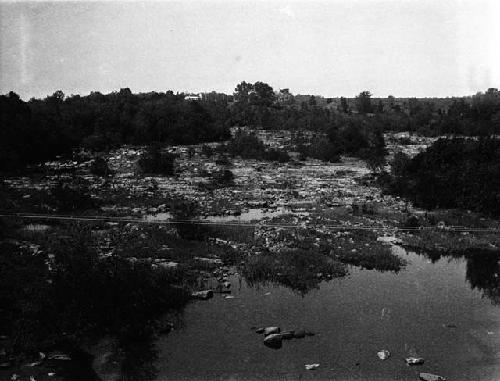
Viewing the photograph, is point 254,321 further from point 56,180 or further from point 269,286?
point 56,180

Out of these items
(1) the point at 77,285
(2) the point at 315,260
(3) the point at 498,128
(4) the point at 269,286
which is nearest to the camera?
(1) the point at 77,285

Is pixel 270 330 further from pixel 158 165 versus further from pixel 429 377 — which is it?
pixel 158 165

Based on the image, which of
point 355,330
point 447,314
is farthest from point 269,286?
point 447,314

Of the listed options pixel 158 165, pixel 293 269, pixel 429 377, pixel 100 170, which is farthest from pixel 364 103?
pixel 429 377

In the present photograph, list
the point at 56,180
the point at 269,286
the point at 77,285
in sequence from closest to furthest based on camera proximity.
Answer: the point at 77,285 → the point at 269,286 → the point at 56,180

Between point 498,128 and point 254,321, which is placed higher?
point 498,128
